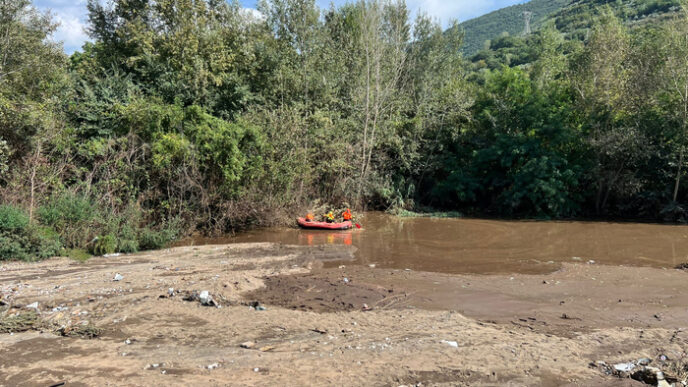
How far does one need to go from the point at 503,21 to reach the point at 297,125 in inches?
4954

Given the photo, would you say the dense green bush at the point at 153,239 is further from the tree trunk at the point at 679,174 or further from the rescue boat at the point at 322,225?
the tree trunk at the point at 679,174

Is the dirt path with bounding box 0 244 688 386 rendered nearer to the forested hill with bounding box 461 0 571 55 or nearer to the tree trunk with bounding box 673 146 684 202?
the tree trunk with bounding box 673 146 684 202

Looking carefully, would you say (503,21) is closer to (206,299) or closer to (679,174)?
(679,174)

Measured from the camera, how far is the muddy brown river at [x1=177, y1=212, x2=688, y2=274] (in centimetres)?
1113

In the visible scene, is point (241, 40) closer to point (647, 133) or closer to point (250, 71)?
point (250, 71)

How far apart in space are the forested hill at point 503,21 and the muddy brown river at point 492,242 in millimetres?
99029

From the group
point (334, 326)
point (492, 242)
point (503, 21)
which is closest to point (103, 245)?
point (334, 326)

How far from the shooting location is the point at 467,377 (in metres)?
4.79

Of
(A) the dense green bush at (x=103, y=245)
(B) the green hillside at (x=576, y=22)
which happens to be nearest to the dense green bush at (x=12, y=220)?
(A) the dense green bush at (x=103, y=245)

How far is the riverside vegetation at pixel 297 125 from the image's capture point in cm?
1352

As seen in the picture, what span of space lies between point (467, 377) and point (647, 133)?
1769 cm

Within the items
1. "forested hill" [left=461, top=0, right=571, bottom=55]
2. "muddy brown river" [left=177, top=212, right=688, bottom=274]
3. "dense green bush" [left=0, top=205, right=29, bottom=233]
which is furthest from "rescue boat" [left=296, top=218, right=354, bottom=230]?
"forested hill" [left=461, top=0, right=571, bottom=55]

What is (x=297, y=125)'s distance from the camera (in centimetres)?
1669

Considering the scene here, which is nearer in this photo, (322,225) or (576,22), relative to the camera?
(322,225)
